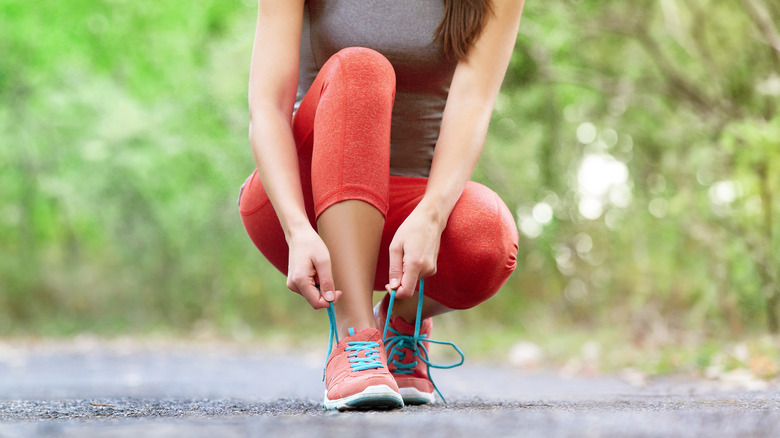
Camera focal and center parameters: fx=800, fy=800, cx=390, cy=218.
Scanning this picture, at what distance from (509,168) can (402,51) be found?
450 centimetres

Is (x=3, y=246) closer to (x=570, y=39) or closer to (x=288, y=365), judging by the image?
(x=288, y=365)

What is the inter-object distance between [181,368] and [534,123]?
117 inches

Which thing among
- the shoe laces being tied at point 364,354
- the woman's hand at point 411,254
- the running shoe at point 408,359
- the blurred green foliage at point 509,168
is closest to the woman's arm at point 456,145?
the woman's hand at point 411,254

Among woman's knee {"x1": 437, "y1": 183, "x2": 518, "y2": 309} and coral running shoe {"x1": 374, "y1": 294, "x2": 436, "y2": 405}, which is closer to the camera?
woman's knee {"x1": 437, "y1": 183, "x2": 518, "y2": 309}

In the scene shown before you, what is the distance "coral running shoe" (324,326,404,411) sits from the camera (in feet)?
4.15

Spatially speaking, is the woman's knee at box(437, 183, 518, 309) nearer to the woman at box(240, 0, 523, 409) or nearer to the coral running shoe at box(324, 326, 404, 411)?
the woman at box(240, 0, 523, 409)

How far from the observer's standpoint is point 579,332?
17.4 ft

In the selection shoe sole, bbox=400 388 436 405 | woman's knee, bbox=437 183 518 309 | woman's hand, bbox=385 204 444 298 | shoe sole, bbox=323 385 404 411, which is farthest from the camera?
shoe sole, bbox=400 388 436 405

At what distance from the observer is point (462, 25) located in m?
1.60

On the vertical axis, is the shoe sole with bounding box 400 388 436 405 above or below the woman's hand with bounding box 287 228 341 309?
below

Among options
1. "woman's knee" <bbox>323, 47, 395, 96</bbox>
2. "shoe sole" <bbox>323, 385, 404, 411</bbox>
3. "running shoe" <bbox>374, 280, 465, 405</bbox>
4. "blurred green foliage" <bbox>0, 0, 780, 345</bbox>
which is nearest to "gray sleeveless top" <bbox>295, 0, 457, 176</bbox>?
"woman's knee" <bbox>323, 47, 395, 96</bbox>

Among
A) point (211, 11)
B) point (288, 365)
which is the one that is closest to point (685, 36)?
point (288, 365)

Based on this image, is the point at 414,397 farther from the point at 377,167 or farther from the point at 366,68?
the point at 366,68

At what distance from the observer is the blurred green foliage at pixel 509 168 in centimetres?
438
